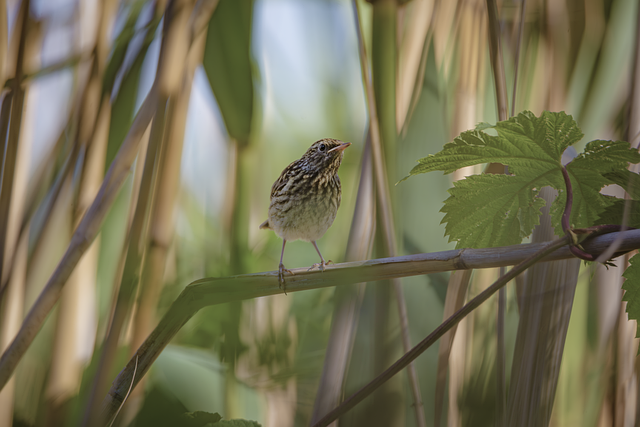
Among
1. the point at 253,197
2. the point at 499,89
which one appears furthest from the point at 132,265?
the point at 499,89

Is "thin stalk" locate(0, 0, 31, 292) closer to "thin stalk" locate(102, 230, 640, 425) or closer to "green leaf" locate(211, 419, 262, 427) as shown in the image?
"thin stalk" locate(102, 230, 640, 425)

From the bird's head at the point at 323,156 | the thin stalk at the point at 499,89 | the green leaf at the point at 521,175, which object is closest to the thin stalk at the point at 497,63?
the thin stalk at the point at 499,89

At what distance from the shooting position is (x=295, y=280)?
57cm

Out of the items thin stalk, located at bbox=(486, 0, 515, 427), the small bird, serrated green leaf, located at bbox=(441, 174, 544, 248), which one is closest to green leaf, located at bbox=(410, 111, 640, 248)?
serrated green leaf, located at bbox=(441, 174, 544, 248)

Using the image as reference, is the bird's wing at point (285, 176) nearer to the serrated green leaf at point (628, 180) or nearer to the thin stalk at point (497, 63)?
the thin stalk at point (497, 63)

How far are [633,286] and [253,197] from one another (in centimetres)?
66

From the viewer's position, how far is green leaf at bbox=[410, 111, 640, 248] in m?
0.45

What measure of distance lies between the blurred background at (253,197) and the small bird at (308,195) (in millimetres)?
59

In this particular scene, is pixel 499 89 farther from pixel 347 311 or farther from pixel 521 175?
pixel 347 311

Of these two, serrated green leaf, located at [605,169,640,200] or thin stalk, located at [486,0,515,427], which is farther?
thin stalk, located at [486,0,515,427]

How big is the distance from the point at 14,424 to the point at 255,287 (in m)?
0.51

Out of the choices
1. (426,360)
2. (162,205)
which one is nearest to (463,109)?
(426,360)

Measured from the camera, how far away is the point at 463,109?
77 centimetres

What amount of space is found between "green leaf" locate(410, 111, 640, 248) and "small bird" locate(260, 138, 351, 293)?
0.34m
